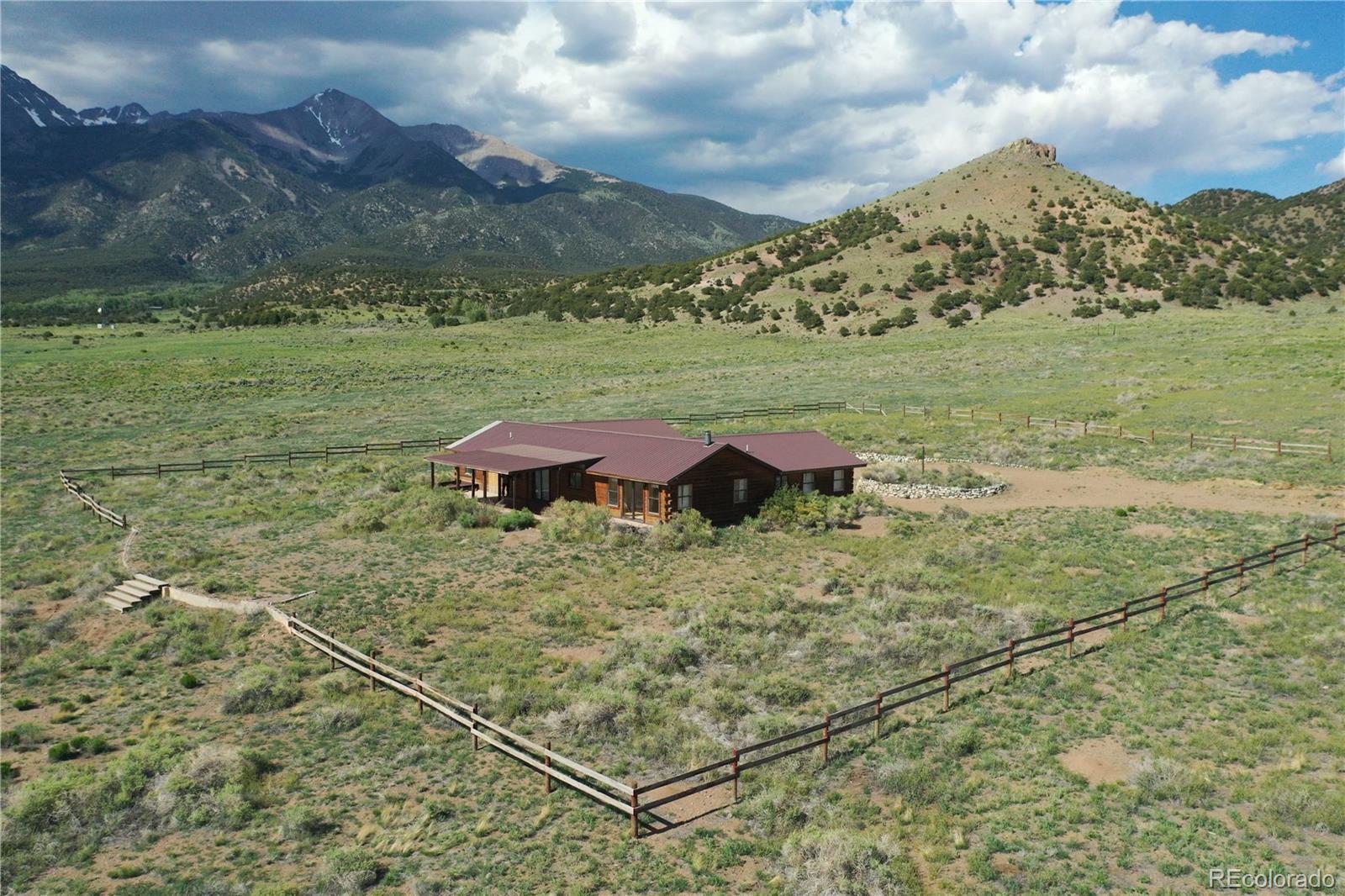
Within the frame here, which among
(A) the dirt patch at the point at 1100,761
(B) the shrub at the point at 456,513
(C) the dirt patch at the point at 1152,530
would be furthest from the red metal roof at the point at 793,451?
(A) the dirt patch at the point at 1100,761

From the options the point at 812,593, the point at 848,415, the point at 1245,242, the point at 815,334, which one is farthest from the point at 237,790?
the point at 1245,242

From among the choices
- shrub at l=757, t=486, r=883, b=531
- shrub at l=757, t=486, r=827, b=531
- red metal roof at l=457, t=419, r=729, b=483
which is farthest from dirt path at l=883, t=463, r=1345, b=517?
red metal roof at l=457, t=419, r=729, b=483

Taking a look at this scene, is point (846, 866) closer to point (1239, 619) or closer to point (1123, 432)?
point (1239, 619)

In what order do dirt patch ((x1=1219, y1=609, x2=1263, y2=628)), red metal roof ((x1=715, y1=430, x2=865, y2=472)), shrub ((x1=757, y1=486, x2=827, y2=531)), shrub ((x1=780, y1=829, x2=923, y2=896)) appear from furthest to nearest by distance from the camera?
1. red metal roof ((x1=715, y1=430, x2=865, y2=472))
2. shrub ((x1=757, y1=486, x2=827, y2=531))
3. dirt patch ((x1=1219, y1=609, x2=1263, y2=628))
4. shrub ((x1=780, y1=829, x2=923, y2=896))

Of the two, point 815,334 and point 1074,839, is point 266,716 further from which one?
point 815,334

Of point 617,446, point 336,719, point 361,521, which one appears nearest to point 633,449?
point 617,446

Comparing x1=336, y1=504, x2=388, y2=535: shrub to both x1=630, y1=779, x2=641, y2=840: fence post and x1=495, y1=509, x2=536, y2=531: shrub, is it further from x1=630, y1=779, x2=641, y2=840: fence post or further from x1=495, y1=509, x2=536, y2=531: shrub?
x1=630, y1=779, x2=641, y2=840: fence post
